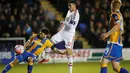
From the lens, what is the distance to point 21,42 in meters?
17.1

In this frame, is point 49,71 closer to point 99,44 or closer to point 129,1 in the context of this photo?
point 99,44

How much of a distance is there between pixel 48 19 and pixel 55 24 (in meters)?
0.70

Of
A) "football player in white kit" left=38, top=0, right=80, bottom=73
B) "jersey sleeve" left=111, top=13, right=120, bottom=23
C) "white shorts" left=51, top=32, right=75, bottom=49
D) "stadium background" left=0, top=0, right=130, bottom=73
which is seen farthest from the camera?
"stadium background" left=0, top=0, right=130, bottom=73

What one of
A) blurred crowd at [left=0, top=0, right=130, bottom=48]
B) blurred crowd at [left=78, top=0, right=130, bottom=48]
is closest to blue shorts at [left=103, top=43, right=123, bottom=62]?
blurred crowd at [left=0, top=0, right=130, bottom=48]

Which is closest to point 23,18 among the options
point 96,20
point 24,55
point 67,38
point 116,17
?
point 96,20

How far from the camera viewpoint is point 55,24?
18.7 metres

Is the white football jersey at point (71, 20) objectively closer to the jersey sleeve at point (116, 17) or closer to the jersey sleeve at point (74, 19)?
the jersey sleeve at point (74, 19)

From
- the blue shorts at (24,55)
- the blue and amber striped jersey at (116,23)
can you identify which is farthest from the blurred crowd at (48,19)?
the blue and amber striped jersey at (116,23)

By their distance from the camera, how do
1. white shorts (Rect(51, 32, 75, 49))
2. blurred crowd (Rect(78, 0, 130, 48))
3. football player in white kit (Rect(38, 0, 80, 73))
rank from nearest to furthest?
football player in white kit (Rect(38, 0, 80, 73)), white shorts (Rect(51, 32, 75, 49)), blurred crowd (Rect(78, 0, 130, 48))

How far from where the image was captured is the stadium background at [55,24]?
56.0 feet

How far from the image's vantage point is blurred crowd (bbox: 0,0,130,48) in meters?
17.7

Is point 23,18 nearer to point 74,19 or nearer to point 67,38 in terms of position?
point 67,38

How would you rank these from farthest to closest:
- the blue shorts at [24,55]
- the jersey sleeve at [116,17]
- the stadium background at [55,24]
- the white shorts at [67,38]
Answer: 1. the stadium background at [55,24]
2. the white shorts at [67,38]
3. the blue shorts at [24,55]
4. the jersey sleeve at [116,17]

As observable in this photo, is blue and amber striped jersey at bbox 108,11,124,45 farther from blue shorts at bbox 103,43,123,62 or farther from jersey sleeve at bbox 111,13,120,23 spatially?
blue shorts at bbox 103,43,123,62
